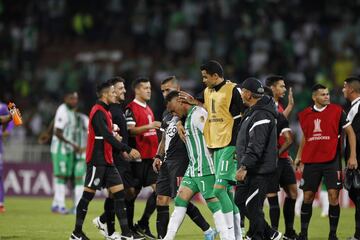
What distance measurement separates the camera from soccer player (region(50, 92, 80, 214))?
68.7ft

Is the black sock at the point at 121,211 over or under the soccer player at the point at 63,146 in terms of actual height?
under

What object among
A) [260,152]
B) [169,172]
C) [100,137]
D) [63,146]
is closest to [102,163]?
[100,137]

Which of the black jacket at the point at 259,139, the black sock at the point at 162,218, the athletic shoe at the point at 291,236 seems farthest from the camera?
the athletic shoe at the point at 291,236

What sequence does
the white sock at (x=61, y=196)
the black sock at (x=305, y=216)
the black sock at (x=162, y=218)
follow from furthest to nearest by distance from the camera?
the white sock at (x=61, y=196), the black sock at (x=305, y=216), the black sock at (x=162, y=218)

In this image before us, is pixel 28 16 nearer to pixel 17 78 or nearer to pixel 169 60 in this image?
pixel 17 78

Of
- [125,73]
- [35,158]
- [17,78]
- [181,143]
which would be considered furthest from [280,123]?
[17,78]

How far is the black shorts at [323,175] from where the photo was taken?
15.0 meters

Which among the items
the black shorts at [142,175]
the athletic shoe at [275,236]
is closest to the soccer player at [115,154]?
the black shorts at [142,175]

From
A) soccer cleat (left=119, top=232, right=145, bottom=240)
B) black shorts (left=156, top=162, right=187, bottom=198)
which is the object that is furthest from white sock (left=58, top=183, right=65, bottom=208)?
black shorts (left=156, top=162, right=187, bottom=198)

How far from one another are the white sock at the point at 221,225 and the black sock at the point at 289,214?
2.42 meters

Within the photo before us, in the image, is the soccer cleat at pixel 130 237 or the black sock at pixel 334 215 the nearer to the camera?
the soccer cleat at pixel 130 237

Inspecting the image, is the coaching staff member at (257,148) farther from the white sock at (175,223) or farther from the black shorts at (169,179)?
the black shorts at (169,179)

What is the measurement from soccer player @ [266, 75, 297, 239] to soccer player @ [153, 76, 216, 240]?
1.34m

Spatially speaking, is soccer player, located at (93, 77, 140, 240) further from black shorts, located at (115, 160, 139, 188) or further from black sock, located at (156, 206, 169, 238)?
black sock, located at (156, 206, 169, 238)
